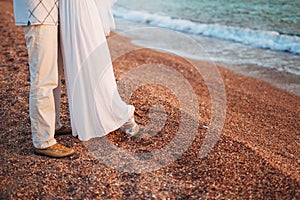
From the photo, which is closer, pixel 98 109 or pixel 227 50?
pixel 98 109

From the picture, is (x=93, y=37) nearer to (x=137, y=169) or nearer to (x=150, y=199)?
(x=137, y=169)

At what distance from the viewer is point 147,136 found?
3.68 metres

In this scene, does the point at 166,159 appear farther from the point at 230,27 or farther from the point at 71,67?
the point at 230,27

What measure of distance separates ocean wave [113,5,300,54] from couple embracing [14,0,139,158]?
27.8 feet

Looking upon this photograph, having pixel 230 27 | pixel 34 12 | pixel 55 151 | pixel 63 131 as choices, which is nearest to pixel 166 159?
pixel 55 151

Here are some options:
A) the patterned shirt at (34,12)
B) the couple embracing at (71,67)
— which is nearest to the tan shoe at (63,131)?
the couple embracing at (71,67)

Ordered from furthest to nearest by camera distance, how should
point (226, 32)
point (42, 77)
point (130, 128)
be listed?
1. point (226, 32)
2. point (130, 128)
3. point (42, 77)

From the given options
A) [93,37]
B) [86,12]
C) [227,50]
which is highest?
[86,12]

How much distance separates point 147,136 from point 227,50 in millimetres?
7401

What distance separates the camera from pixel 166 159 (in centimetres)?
329

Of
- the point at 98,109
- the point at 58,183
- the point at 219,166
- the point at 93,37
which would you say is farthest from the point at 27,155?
the point at 219,166

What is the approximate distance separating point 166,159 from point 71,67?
3.94 feet

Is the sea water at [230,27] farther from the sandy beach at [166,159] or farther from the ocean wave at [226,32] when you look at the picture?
the sandy beach at [166,159]

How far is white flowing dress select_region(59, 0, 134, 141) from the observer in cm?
304
